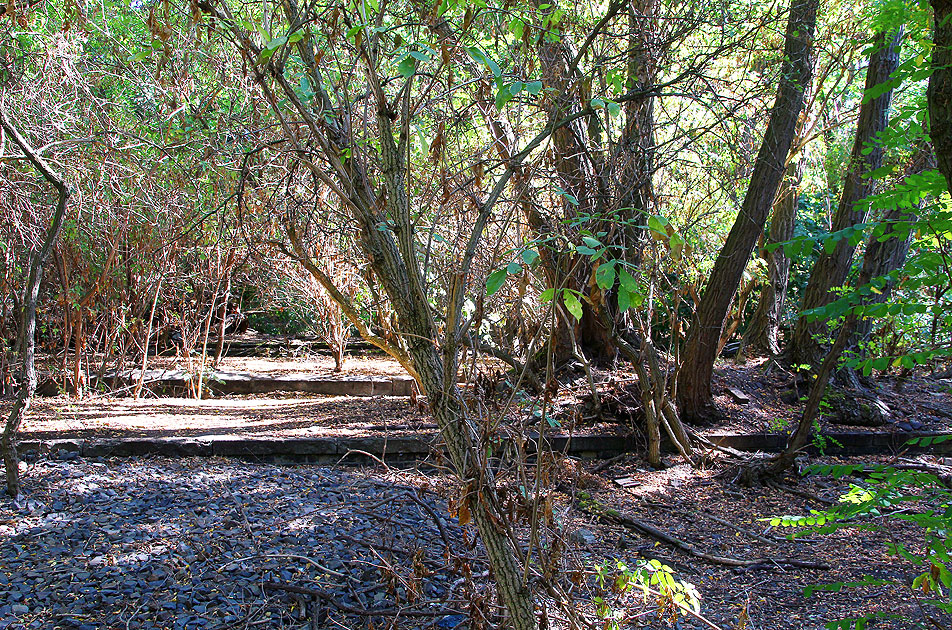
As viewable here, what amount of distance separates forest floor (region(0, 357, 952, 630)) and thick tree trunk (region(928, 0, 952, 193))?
1.38 meters

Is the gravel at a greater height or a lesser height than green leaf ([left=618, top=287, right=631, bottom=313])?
lesser

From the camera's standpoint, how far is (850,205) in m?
6.73

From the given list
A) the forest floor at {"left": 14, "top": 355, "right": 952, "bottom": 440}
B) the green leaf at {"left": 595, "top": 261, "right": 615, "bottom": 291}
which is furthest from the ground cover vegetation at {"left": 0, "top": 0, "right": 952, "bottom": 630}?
the forest floor at {"left": 14, "top": 355, "right": 952, "bottom": 440}

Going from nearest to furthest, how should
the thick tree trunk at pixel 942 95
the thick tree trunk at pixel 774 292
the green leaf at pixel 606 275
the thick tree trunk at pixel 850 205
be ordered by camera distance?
the green leaf at pixel 606 275 < the thick tree trunk at pixel 942 95 < the thick tree trunk at pixel 850 205 < the thick tree trunk at pixel 774 292

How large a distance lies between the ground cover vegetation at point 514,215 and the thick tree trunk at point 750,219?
30 millimetres

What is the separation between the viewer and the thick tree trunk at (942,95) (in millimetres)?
1808

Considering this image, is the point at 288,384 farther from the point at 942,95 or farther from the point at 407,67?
the point at 942,95

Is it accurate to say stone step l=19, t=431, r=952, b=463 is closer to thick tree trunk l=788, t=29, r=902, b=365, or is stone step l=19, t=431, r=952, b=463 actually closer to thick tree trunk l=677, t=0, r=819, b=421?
thick tree trunk l=677, t=0, r=819, b=421

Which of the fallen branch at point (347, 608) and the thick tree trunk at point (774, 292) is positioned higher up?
the thick tree trunk at point (774, 292)

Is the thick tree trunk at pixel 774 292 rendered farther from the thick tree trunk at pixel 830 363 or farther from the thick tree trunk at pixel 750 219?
the thick tree trunk at pixel 750 219

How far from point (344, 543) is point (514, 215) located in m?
2.85

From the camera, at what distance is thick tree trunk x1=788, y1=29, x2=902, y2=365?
7.20 metres

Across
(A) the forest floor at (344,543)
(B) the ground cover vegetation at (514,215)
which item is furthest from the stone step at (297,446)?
(B) the ground cover vegetation at (514,215)

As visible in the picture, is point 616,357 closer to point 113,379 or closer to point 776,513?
point 776,513
